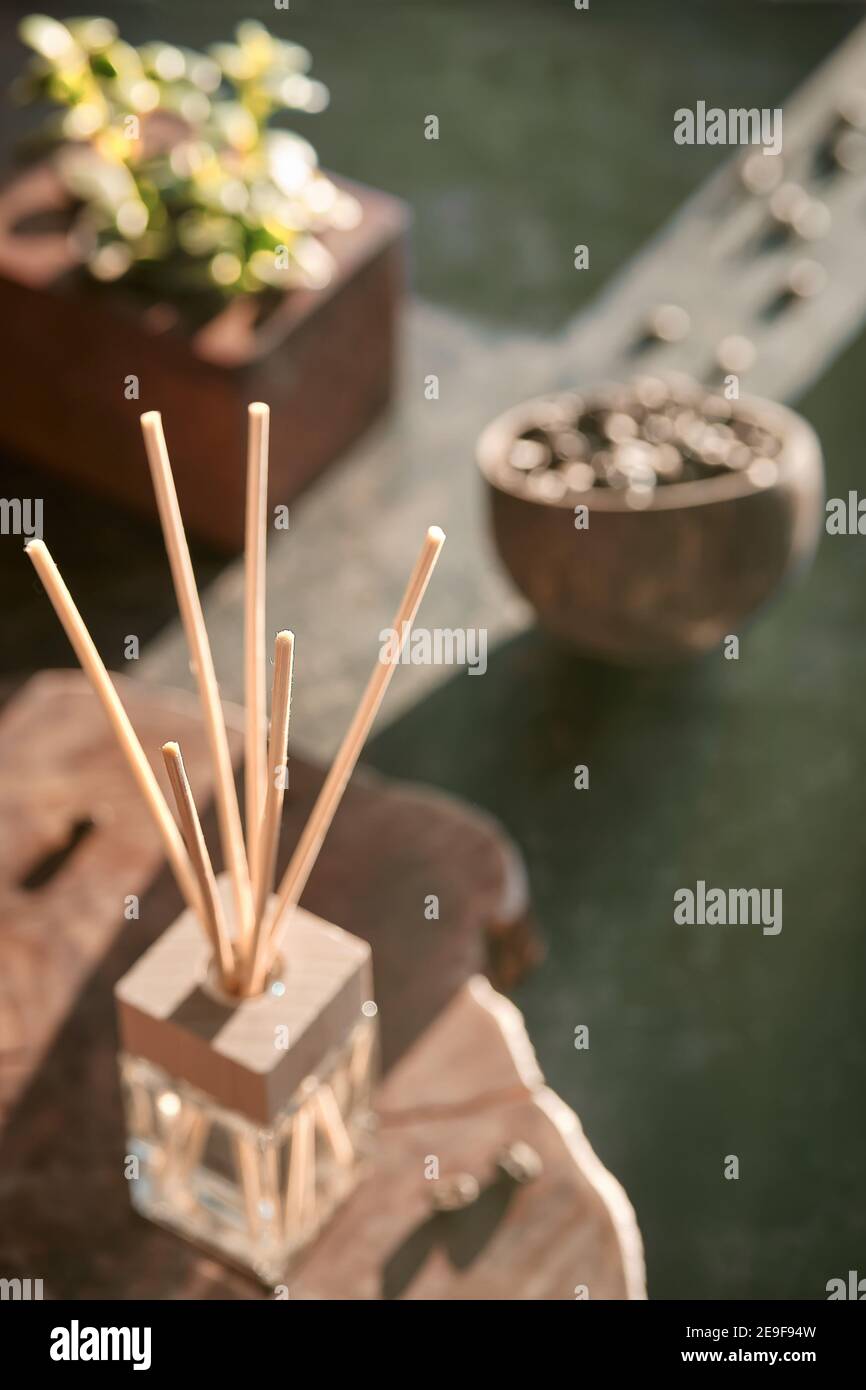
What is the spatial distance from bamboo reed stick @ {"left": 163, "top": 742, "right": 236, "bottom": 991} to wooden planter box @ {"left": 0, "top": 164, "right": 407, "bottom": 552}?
2.20 m

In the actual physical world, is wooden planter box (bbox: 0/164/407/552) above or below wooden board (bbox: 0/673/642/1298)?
above

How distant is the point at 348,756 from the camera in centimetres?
180

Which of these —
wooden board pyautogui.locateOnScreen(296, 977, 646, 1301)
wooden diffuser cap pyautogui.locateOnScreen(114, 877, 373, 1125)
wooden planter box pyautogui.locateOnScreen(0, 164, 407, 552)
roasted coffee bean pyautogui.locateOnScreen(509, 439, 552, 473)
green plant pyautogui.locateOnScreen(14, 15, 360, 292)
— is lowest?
wooden board pyautogui.locateOnScreen(296, 977, 646, 1301)

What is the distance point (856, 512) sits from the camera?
4387 mm

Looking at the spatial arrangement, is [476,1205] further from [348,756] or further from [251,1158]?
[348,756]

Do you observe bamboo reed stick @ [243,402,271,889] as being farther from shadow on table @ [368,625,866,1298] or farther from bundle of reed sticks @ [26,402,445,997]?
shadow on table @ [368,625,866,1298]

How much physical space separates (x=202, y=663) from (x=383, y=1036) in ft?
2.37

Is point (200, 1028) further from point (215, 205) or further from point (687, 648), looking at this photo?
point (215, 205)

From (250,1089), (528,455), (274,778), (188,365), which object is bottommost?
(250,1089)

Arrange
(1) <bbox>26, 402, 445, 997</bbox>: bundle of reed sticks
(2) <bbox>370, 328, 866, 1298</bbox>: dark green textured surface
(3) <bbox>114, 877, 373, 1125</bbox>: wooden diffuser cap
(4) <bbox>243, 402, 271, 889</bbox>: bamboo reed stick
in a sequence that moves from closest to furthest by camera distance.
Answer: (1) <bbox>26, 402, 445, 997</bbox>: bundle of reed sticks → (4) <bbox>243, 402, 271, 889</bbox>: bamboo reed stick → (3) <bbox>114, 877, 373, 1125</bbox>: wooden diffuser cap → (2) <bbox>370, 328, 866, 1298</bbox>: dark green textured surface

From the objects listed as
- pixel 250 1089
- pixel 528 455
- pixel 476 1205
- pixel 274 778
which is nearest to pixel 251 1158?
pixel 250 1089

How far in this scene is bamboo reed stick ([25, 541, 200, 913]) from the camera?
1.56m

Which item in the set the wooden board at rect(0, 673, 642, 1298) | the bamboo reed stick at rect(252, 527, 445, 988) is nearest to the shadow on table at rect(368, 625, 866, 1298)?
the wooden board at rect(0, 673, 642, 1298)
